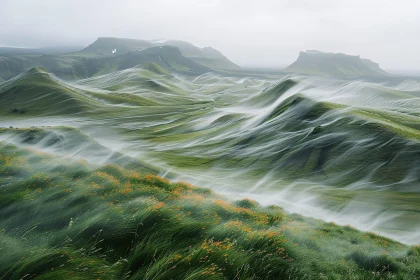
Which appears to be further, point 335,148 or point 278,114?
point 278,114

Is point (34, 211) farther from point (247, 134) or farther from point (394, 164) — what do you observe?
point (247, 134)

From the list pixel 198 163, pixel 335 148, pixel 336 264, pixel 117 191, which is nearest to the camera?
pixel 336 264

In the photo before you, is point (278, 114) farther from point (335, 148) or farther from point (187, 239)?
point (187, 239)

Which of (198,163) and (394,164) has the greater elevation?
(394,164)

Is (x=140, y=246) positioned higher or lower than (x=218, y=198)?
higher

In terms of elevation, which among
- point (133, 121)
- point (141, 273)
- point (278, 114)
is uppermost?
point (141, 273)

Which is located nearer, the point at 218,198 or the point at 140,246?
the point at 140,246

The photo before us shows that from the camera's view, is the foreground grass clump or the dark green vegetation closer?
the foreground grass clump

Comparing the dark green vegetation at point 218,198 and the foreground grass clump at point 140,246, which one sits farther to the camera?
the dark green vegetation at point 218,198

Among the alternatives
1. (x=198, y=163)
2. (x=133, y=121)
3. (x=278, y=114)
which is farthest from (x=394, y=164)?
(x=133, y=121)

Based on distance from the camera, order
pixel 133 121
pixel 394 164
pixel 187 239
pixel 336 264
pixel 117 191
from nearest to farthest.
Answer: pixel 187 239 < pixel 336 264 < pixel 117 191 < pixel 394 164 < pixel 133 121
